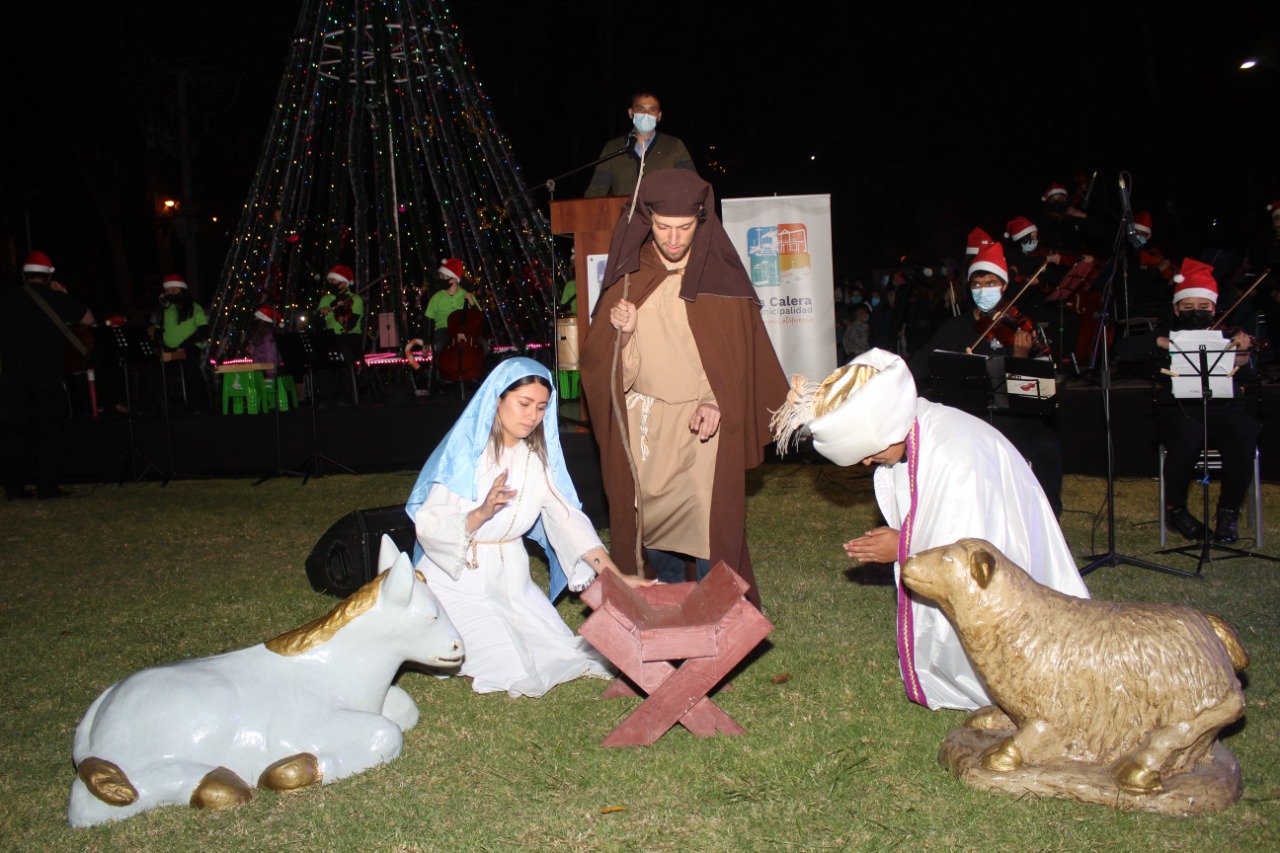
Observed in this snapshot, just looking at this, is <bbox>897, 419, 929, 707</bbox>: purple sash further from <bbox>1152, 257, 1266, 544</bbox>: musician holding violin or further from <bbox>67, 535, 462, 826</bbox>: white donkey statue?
<bbox>1152, 257, 1266, 544</bbox>: musician holding violin

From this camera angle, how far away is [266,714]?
3.36 metres

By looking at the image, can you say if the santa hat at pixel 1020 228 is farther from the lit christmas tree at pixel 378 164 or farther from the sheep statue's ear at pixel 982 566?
the sheep statue's ear at pixel 982 566

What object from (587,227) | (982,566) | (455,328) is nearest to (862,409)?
(982,566)

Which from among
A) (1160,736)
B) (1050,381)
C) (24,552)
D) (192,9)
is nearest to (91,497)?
(24,552)

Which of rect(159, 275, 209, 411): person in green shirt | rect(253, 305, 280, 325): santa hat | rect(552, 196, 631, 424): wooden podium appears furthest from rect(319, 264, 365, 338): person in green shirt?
rect(552, 196, 631, 424): wooden podium

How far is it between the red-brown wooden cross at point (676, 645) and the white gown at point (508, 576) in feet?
2.36

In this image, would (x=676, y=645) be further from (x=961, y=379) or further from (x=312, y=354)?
(x=312, y=354)

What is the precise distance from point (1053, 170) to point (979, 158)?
1606 mm

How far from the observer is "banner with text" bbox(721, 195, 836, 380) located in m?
8.57

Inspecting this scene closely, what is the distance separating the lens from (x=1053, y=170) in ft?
65.5

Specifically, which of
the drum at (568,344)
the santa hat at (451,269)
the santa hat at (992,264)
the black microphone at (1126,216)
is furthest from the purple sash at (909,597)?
the santa hat at (451,269)

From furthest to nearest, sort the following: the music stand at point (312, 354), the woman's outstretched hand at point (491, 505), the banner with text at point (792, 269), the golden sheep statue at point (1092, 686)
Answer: the music stand at point (312, 354)
the banner with text at point (792, 269)
the woman's outstretched hand at point (491, 505)
the golden sheep statue at point (1092, 686)

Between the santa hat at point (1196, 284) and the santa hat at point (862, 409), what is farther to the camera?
the santa hat at point (1196, 284)

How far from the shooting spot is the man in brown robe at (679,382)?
4.48 m
